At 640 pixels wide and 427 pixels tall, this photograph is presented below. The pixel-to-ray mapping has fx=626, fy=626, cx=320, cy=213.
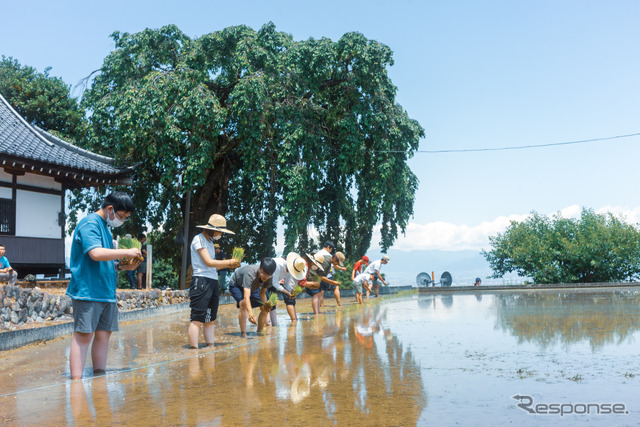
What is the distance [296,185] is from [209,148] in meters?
3.38

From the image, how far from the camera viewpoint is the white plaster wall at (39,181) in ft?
63.5

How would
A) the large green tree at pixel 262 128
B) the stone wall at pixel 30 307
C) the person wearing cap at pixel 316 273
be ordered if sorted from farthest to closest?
the large green tree at pixel 262 128
the person wearing cap at pixel 316 273
the stone wall at pixel 30 307

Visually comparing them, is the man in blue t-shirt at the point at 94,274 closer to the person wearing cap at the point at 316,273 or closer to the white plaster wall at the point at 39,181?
the person wearing cap at the point at 316,273

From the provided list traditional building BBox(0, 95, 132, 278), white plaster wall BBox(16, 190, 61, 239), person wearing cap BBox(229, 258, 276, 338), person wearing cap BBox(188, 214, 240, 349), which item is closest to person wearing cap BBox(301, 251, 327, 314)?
person wearing cap BBox(229, 258, 276, 338)

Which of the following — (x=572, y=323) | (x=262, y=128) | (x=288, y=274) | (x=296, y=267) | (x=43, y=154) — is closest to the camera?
(x=572, y=323)

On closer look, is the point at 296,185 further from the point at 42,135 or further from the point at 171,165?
the point at 42,135

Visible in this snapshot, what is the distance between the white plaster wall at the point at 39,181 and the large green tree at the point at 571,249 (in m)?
24.7

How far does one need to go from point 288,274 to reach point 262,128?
36.7ft

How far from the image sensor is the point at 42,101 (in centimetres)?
3334

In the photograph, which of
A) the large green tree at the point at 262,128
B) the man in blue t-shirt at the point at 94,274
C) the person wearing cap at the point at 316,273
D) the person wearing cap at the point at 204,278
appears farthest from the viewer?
the large green tree at the point at 262,128

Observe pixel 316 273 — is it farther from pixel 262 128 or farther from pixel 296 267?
pixel 262 128

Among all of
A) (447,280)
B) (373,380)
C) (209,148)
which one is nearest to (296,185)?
(209,148)

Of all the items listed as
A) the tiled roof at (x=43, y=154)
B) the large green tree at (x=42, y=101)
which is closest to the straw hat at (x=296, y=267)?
the tiled roof at (x=43, y=154)

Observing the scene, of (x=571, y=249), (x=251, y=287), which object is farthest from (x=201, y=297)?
(x=571, y=249)
